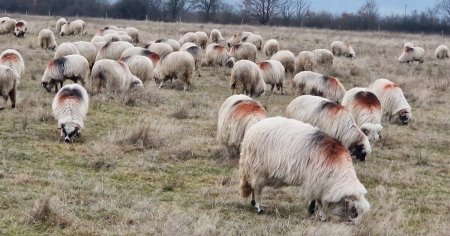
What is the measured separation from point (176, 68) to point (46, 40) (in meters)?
10.5

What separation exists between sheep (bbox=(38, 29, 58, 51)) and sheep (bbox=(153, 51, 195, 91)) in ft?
31.5

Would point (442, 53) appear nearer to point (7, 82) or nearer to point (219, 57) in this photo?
point (219, 57)

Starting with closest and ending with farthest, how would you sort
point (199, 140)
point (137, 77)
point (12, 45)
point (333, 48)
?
point (199, 140)
point (137, 77)
point (12, 45)
point (333, 48)

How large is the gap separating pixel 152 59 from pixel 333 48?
1563 centimetres

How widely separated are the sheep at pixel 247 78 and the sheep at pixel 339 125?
18.6 feet

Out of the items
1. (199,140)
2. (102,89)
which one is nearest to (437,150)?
(199,140)

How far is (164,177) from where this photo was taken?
9.03 meters

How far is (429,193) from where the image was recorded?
29.9 feet

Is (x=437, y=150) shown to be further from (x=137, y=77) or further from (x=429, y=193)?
(x=137, y=77)

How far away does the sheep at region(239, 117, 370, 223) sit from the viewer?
273 inches

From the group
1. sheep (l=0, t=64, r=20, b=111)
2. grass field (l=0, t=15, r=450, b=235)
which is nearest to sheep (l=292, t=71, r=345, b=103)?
grass field (l=0, t=15, r=450, b=235)

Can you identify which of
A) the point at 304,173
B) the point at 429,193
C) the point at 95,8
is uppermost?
the point at 95,8

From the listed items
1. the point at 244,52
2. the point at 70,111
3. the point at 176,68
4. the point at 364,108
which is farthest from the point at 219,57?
the point at 70,111

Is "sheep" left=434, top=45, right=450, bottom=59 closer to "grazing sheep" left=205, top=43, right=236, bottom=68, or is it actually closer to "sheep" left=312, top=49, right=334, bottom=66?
"sheep" left=312, top=49, right=334, bottom=66
